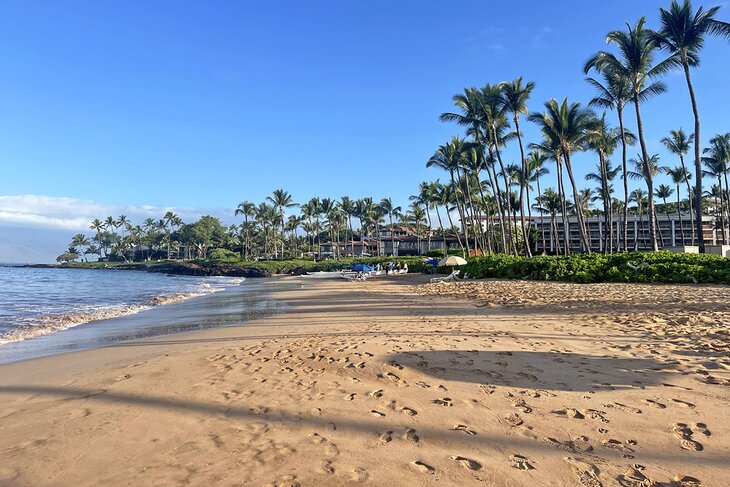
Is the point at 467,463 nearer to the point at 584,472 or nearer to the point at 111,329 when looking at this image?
the point at 584,472

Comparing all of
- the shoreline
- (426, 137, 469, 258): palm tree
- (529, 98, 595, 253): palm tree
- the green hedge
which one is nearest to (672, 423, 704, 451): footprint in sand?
the shoreline

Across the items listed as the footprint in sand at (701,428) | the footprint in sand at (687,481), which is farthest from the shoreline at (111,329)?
the footprint in sand at (701,428)

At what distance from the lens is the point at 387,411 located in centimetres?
429

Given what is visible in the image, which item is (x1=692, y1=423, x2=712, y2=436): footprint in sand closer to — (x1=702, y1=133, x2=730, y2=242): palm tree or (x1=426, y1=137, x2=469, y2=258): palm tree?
(x1=426, y1=137, x2=469, y2=258): palm tree

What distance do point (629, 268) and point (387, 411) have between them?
1835 centimetres

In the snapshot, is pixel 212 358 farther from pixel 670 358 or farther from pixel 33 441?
pixel 670 358

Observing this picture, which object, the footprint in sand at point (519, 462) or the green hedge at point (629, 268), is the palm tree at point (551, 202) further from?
the footprint in sand at point (519, 462)

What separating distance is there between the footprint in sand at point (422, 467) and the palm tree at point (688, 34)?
85.6 feet

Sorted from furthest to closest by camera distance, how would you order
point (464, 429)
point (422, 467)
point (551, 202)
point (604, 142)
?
point (551, 202) → point (604, 142) → point (464, 429) → point (422, 467)

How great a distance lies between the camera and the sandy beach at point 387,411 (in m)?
3.14

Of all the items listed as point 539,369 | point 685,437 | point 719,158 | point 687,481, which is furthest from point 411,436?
point 719,158

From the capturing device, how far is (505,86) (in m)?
31.2

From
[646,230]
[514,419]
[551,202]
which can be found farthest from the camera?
[646,230]

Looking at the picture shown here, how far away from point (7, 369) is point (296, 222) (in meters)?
89.0
